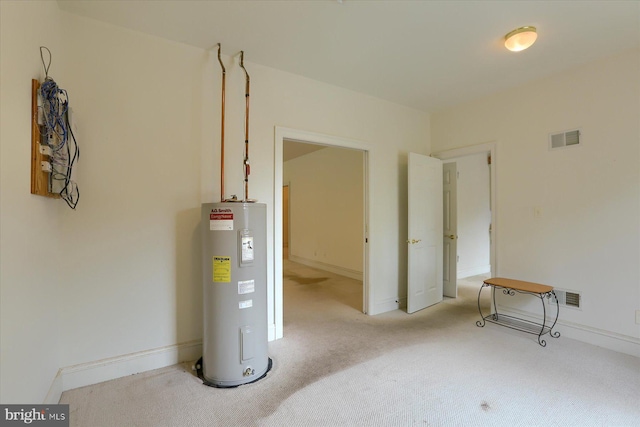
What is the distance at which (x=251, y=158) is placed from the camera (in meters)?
2.83

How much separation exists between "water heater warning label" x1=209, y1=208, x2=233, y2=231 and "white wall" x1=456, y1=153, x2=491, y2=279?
4.99 m

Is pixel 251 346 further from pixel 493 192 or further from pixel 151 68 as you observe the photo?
pixel 493 192

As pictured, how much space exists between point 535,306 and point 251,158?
138 inches

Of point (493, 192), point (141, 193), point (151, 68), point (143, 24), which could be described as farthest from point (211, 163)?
point (493, 192)

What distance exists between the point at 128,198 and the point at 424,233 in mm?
3386

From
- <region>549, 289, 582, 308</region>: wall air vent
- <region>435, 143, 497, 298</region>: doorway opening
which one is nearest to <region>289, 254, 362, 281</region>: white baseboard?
<region>435, 143, 497, 298</region>: doorway opening

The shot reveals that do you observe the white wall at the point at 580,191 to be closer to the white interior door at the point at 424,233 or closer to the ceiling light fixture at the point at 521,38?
the white interior door at the point at 424,233

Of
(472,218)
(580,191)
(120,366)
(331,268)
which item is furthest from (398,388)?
(472,218)

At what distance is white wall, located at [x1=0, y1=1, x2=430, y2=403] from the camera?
75.1 inches

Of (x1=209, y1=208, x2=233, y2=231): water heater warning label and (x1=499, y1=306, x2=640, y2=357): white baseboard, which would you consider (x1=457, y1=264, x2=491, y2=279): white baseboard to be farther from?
(x1=209, y1=208, x2=233, y2=231): water heater warning label

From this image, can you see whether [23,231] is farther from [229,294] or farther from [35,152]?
[229,294]

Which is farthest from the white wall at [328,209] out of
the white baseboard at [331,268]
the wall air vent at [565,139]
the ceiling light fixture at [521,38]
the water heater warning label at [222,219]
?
the water heater warning label at [222,219]

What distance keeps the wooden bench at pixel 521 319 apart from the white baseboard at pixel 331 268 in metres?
2.51

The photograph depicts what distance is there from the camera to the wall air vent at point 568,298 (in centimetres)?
295
